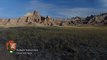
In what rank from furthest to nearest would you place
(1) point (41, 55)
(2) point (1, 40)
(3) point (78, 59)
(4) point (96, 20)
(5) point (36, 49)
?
(4) point (96, 20), (2) point (1, 40), (5) point (36, 49), (1) point (41, 55), (3) point (78, 59)

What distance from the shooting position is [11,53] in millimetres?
17938

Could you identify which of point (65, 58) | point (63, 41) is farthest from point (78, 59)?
point (63, 41)

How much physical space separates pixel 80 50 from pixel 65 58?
5.50 feet

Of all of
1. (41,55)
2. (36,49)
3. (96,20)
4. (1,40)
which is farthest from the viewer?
(96,20)

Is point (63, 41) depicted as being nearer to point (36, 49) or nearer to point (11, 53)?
point (36, 49)

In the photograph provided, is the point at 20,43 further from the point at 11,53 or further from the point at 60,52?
the point at 60,52

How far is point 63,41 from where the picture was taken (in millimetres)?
20500

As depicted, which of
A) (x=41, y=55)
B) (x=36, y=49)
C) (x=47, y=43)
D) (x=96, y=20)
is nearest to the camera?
(x=41, y=55)

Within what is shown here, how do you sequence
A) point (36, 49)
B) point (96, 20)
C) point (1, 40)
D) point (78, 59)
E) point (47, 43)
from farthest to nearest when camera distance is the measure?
1. point (96, 20)
2. point (1, 40)
3. point (47, 43)
4. point (36, 49)
5. point (78, 59)

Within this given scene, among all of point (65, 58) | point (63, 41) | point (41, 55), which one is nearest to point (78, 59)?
point (65, 58)

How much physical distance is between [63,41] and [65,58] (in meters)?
3.75

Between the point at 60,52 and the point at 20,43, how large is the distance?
14.2 ft

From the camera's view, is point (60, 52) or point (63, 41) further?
point (63, 41)

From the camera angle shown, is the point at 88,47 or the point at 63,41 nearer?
the point at 88,47
